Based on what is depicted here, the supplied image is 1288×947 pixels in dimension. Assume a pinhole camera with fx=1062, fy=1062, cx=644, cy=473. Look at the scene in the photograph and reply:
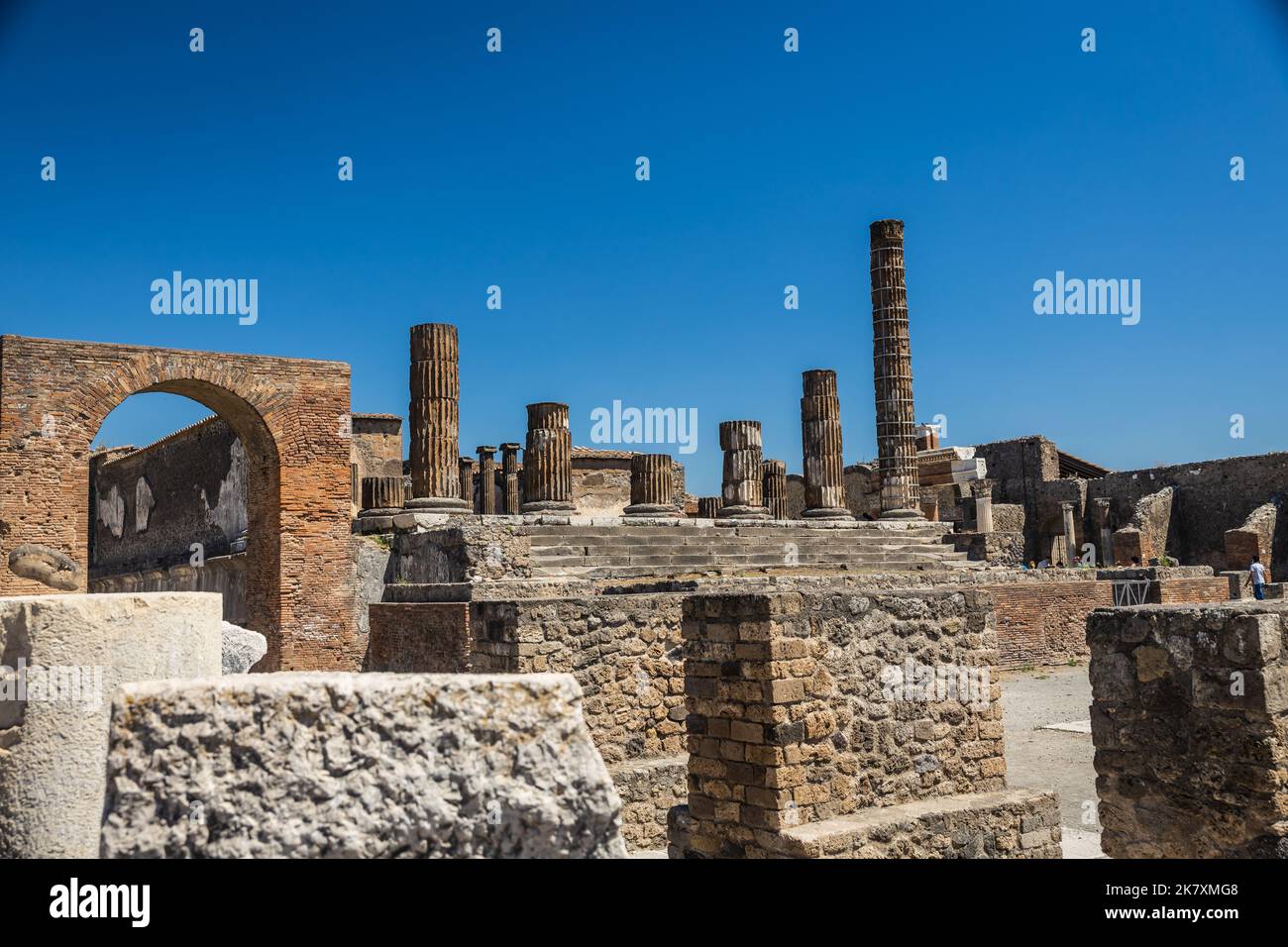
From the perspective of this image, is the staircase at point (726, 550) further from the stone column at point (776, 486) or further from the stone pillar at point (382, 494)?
the stone column at point (776, 486)

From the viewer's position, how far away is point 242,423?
14984 mm

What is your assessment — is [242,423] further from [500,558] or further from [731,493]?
[731,493]

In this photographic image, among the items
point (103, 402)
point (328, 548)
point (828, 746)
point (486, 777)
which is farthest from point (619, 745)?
point (103, 402)

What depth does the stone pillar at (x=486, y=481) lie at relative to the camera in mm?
30234

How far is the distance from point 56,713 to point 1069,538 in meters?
30.9

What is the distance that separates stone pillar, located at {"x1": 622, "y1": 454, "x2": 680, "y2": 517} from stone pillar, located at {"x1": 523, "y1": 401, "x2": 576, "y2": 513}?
1268mm

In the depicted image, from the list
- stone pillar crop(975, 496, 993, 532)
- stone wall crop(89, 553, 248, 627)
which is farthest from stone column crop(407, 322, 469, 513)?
stone pillar crop(975, 496, 993, 532)

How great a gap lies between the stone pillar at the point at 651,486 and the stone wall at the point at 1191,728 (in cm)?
1235

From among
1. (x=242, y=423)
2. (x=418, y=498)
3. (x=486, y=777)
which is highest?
(x=242, y=423)

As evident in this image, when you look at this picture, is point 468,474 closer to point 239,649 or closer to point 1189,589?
point 1189,589

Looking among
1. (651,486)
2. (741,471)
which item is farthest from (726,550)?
(741,471)
